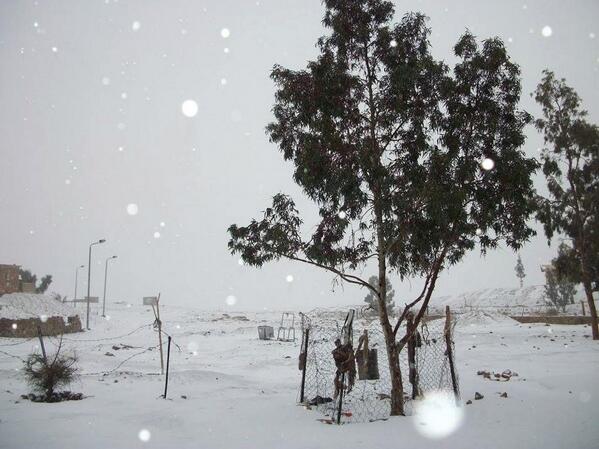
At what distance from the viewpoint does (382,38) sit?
10633mm


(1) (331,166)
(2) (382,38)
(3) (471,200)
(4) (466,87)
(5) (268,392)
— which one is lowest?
(5) (268,392)

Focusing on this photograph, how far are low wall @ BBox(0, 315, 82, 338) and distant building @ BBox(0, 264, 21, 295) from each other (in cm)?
1183

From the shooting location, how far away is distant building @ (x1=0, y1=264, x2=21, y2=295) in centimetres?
4534

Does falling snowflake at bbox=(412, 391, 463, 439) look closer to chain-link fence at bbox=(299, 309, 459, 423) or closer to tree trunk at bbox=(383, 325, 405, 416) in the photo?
chain-link fence at bbox=(299, 309, 459, 423)

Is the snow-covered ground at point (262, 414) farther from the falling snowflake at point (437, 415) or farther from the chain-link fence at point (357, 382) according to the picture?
the chain-link fence at point (357, 382)

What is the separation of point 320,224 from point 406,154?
9.20ft

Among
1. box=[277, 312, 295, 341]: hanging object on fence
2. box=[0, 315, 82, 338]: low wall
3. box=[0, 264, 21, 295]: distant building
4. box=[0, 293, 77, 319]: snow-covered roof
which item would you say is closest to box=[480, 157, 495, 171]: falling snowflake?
box=[277, 312, 295, 341]: hanging object on fence

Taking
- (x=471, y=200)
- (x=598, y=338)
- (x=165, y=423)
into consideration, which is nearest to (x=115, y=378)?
(x=165, y=423)

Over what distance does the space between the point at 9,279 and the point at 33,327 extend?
1421 centimetres

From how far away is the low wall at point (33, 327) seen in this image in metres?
33.9

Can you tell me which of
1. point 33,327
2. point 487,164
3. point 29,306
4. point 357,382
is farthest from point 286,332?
point 487,164

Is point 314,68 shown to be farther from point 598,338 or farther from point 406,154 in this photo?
point 598,338

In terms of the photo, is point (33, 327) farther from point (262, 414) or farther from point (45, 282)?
point (45, 282)

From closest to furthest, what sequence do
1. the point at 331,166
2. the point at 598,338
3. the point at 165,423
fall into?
the point at 165,423 → the point at 331,166 → the point at 598,338
